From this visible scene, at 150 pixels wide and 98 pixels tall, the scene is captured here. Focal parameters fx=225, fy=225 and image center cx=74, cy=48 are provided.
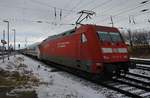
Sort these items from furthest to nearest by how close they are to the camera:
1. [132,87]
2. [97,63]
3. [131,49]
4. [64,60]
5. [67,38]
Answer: [131,49] < [64,60] < [67,38] < [97,63] < [132,87]

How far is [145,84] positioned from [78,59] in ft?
15.7

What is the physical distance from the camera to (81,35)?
14.0m

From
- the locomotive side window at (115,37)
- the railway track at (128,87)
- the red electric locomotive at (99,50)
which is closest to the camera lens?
the railway track at (128,87)

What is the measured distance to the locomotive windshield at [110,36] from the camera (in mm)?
13150

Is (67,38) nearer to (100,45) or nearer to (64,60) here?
(64,60)

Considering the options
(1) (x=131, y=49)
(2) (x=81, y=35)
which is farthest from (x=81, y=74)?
(1) (x=131, y=49)

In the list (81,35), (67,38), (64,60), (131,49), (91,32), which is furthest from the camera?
(131,49)

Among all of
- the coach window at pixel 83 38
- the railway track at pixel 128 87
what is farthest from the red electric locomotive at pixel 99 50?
the railway track at pixel 128 87

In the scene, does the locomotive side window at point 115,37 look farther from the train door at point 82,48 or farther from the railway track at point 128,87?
the railway track at point 128,87

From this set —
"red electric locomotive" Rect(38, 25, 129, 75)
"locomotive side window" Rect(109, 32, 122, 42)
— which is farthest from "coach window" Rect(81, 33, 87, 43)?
"locomotive side window" Rect(109, 32, 122, 42)

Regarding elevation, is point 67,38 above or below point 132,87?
above

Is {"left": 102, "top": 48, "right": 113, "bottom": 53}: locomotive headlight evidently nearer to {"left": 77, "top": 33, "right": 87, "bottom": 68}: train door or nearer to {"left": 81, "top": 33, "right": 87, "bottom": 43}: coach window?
{"left": 77, "top": 33, "right": 87, "bottom": 68}: train door

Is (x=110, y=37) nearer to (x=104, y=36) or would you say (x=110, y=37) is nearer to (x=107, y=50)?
(x=104, y=36)

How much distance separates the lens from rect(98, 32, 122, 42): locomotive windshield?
43.1ft
